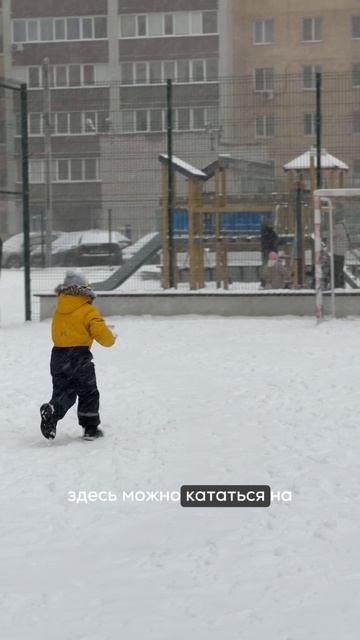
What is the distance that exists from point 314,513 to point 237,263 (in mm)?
14001

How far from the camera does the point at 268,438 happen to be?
8164 mm

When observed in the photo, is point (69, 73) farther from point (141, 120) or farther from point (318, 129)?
point (318, 129)

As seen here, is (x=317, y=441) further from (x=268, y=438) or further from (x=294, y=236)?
(x=294, y=236)

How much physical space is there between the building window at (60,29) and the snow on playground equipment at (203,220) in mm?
41550

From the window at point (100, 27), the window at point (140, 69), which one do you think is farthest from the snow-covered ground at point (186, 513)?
the window at point (100, 27)

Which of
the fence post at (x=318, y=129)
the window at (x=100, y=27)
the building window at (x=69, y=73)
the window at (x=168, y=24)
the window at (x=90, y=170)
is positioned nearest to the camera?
the fence post at (x=318, y=129)

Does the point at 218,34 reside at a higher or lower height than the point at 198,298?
higher

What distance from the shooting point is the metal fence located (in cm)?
1822

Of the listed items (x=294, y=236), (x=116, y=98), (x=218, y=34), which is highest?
(x=218, y=34)

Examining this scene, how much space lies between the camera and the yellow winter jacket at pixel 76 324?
845cm

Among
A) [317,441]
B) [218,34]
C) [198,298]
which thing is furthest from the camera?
[218,34]

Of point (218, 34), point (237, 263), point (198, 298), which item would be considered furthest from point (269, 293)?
point (218, 34)

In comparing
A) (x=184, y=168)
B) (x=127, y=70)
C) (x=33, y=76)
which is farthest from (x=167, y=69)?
(x=184, y=168)

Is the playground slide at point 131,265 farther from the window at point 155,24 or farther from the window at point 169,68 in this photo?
the window at point 155,24
